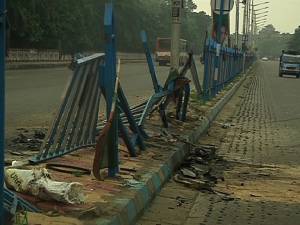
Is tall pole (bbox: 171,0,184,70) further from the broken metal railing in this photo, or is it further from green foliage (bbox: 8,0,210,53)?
the broken metal railing

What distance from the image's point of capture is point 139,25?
269ft

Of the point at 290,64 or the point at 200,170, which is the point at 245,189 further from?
the point at 290,64

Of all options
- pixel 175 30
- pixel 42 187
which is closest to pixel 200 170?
pixel 42 187

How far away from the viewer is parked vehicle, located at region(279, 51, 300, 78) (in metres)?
53.5

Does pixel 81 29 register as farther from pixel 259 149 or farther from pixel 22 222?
pixel 22 222

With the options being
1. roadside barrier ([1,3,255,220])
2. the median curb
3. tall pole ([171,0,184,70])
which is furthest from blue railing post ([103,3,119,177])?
tall pole ([171,0,184,70])

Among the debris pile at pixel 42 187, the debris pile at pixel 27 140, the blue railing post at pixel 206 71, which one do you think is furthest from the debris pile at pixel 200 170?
the blue railing post at pixel 206 71

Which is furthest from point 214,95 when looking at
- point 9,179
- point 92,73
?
point 9,179

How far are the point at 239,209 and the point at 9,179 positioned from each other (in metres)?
2.38

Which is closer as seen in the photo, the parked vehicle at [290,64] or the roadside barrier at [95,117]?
the roadside barrier at [95,117]

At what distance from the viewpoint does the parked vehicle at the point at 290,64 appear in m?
53.5

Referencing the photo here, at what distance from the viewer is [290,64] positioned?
178 ft

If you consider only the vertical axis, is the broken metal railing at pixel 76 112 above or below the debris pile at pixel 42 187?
above

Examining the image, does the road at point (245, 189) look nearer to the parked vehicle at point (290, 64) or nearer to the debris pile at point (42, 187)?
the debris pile at point (42, 187)
